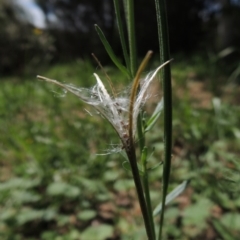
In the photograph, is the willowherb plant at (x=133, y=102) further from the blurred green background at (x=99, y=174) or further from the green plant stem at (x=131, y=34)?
the blurred green background at (x=99, y=174)

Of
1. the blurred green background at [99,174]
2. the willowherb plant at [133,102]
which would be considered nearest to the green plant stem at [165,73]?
the willowherb plant at [133,102]

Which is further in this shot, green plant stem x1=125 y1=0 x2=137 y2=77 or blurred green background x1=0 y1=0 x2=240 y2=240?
blurred green background x1=0 y1=0 x2=240 y2=240

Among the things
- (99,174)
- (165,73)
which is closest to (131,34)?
(165,73)

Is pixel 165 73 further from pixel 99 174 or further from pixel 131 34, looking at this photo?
pixel 99 174

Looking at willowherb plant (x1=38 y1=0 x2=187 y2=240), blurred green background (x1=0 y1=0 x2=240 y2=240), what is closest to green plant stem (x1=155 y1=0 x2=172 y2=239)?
willowherb plant (x1=38 y1=0 x2=187 y2=240)

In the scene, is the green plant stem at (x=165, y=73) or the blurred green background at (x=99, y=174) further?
the blurred green background at (x=99, y=174)

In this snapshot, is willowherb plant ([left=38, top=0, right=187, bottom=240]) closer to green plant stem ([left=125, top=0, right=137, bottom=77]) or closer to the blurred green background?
green plant stem ([left=125, top=0, right=137, bottom=77])

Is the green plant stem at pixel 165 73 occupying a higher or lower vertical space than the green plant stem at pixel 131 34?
lower

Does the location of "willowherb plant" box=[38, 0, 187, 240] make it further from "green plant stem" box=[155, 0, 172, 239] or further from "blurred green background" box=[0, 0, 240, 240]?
"blurred green background" box=[0, 0, 240, 240]

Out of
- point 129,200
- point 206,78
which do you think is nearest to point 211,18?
point 206,78

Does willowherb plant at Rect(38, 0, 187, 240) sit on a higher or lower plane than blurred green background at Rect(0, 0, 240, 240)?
lower

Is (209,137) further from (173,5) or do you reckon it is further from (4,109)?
(173,5)
